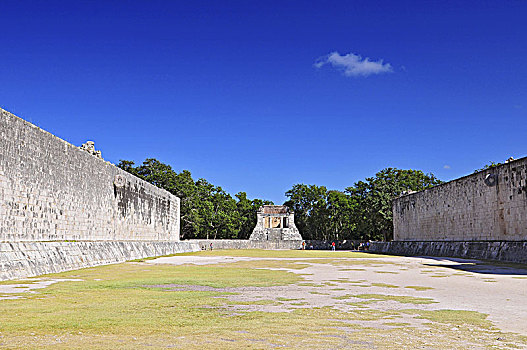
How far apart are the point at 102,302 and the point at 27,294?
1.61m

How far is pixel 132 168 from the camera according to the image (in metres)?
46.9

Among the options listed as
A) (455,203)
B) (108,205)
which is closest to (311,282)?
(108,205)

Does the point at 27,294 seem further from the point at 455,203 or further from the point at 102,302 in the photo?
the point at 455,203

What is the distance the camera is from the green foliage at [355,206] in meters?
45.7

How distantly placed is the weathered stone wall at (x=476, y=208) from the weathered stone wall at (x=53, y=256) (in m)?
14.7

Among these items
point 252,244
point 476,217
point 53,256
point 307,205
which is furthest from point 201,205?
A: point 53,256

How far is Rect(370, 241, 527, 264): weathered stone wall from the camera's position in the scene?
50.5 ft

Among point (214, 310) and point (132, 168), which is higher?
point (132, 168)

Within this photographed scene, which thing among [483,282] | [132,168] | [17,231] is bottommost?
[483,282]

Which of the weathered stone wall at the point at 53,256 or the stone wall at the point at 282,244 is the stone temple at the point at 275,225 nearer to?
the stone wall at the point at 282,244

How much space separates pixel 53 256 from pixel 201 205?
131 feet

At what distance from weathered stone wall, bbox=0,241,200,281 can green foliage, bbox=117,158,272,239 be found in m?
28.7

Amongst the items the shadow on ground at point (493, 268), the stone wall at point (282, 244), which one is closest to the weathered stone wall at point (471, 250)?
the shadow on ground at point (493, 268)

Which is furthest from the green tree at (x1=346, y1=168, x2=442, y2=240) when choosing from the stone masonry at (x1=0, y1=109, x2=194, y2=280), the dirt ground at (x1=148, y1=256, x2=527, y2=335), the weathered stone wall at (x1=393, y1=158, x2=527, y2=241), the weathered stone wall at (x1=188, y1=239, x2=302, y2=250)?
the dirt ground at (x1=148, y1=256, x2=527, y2=335)
